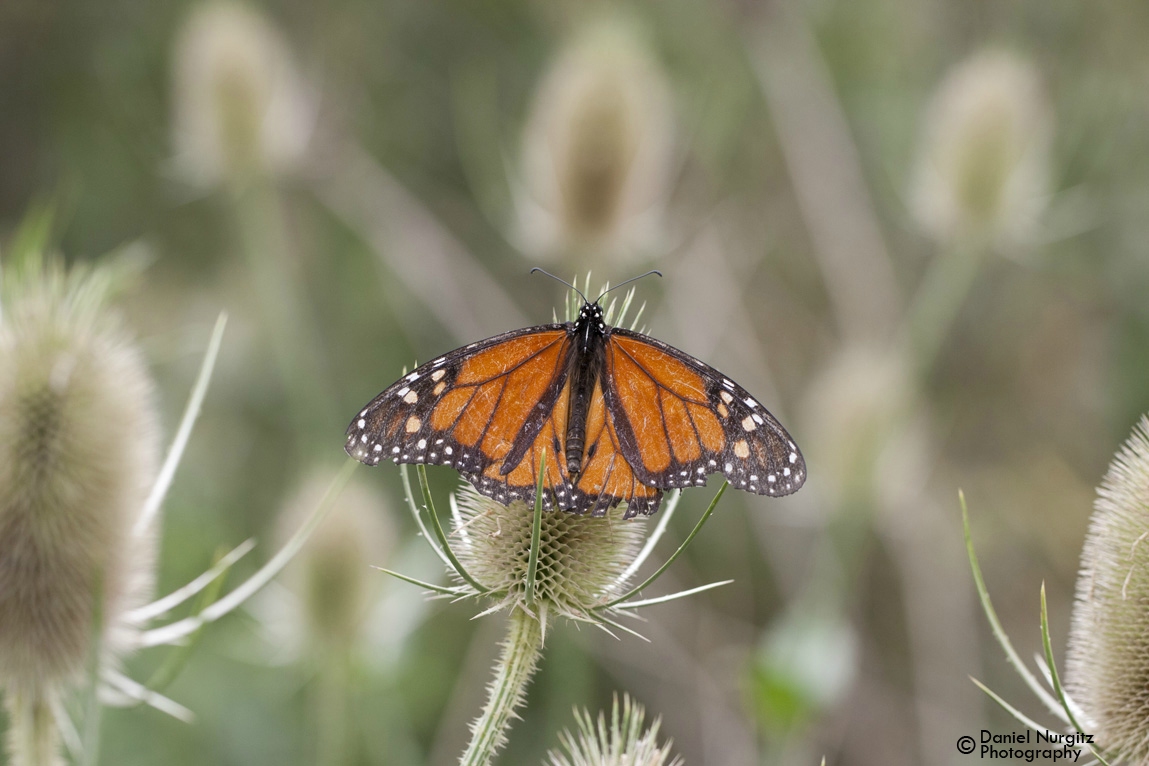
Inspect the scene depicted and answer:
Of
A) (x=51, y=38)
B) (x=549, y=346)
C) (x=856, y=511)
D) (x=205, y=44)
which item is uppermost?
(x=51, y=38)

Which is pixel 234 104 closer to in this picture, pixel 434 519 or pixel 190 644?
pixel 190 644

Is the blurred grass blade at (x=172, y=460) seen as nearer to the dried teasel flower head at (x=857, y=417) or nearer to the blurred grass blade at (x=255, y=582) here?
the blurred grass blade at (x=255, y=582)

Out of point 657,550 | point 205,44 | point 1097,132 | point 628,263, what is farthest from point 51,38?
point 1097,132

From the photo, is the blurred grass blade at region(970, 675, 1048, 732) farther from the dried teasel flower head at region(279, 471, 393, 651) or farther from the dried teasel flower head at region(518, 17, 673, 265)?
the dried teasel flower head at region(518, 17, 673, 265)

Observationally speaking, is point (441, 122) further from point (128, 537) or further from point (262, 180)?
point (128, 537)

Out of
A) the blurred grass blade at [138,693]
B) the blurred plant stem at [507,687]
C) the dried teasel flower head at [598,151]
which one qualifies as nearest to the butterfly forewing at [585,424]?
the blurred plant stem at [507,687]

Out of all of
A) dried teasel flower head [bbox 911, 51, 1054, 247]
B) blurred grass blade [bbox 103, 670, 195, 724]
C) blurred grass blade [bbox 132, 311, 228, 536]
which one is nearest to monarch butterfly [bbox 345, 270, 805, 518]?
blurred grass blade [bbox 132, 311, 228, 536]
